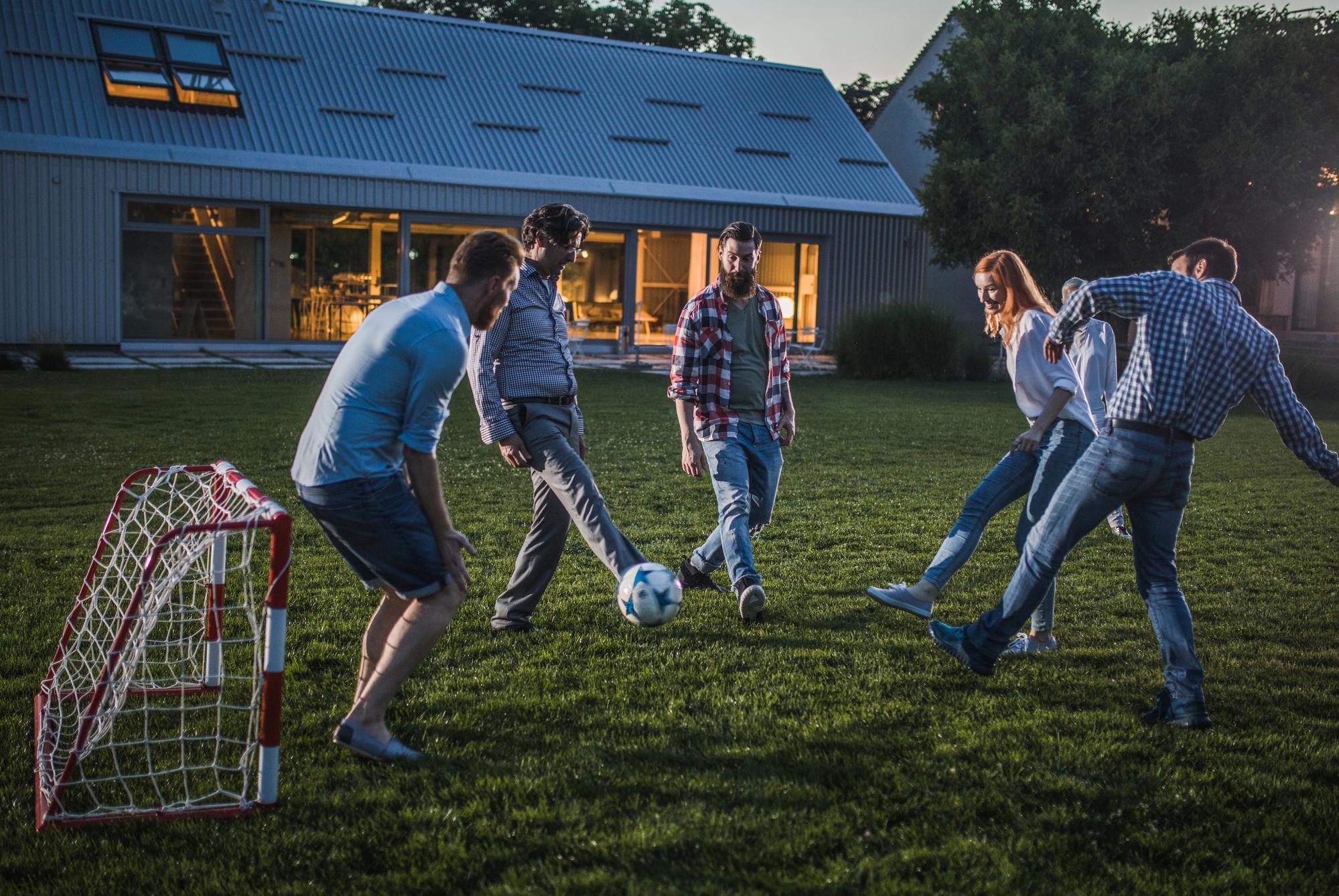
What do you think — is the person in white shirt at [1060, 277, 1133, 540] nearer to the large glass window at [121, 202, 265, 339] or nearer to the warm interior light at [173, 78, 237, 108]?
the large glass window at [121, 202, 265, 339]

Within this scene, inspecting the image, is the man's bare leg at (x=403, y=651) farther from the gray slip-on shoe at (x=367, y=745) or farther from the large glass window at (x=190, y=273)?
the large glass window at (x=190, y=273)

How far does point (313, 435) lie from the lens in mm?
3635

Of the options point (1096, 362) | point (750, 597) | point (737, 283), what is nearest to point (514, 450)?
point (750, 597)

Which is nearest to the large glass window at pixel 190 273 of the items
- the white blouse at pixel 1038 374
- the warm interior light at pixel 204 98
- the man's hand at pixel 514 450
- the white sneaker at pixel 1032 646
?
the warm interior light at pixel 204 98

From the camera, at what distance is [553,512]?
211 inches

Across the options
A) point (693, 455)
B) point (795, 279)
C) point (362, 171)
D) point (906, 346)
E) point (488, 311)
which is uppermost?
point (362, 171)

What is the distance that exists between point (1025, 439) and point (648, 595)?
1.95m

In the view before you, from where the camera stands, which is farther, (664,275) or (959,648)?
(664,275)

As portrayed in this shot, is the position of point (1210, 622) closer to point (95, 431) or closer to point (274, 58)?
point (95, 431)

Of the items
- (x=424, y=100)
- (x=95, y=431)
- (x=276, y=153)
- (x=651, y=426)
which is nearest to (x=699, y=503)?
(x=651, y=426)

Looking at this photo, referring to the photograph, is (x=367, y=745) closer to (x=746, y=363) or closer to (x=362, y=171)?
(x=746, y=363)

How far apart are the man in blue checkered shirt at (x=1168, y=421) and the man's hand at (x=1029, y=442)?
835 millimetres

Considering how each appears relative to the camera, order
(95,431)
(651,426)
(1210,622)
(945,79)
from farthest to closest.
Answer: (945,79)
(651,426)
(95,431)
(1210,622)

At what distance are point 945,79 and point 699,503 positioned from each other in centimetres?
2109
